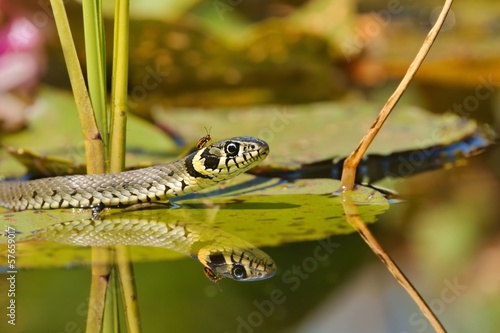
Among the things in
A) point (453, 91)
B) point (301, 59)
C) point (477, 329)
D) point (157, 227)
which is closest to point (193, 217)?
point (157, 227)

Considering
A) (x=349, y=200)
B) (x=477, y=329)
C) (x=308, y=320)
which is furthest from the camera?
(x=349, y=200)

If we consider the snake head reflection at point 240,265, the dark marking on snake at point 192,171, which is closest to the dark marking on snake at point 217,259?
the snake head reflection at point 240,265

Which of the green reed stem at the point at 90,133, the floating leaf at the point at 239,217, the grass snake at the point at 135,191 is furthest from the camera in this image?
the grass snake at the point at 135,191

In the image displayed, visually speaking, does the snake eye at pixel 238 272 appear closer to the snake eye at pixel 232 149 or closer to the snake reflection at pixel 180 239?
the snake reflection at pixel 180 239

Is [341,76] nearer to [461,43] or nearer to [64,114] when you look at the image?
[461,43]

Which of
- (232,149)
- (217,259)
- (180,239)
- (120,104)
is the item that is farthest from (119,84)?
(217,259)

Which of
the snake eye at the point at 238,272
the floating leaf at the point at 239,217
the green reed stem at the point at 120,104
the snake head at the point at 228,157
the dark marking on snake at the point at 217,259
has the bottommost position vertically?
the snake eye at the point at 238,272

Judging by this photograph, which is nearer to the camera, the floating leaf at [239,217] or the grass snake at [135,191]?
the floating leaf at [239,217]
